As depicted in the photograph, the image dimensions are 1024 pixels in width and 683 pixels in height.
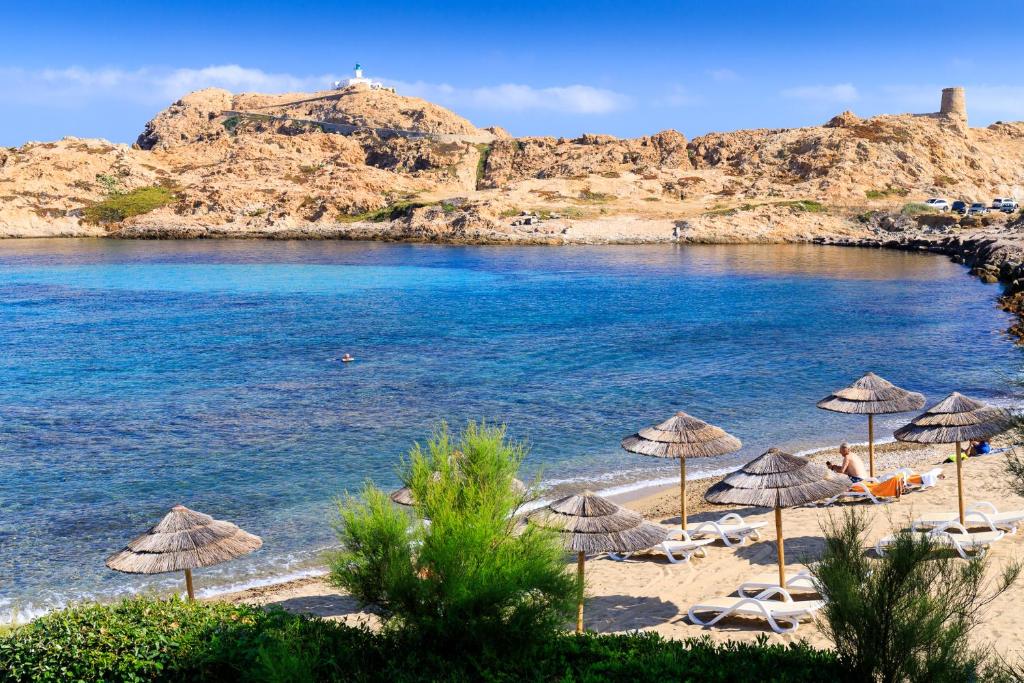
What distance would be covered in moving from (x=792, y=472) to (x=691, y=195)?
107886mm

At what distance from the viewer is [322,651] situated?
892 centimetres

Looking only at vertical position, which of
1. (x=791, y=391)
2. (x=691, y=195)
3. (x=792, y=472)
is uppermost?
(x=691, y=195)

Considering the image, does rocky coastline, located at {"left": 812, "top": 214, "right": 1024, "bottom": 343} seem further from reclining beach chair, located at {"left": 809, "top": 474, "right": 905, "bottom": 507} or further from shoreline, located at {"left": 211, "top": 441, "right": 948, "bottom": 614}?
reclining beach chair, located at {"left": 809, "top": 474, "right": 905, "bottom": 507}

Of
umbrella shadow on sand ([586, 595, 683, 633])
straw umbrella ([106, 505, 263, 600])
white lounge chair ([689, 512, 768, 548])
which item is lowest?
umbrella shadow on sand ([586, 595, 683, 633])

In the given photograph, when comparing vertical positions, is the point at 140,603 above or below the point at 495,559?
below

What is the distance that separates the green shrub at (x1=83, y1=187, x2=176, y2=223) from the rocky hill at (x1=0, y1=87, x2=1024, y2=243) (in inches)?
14.1

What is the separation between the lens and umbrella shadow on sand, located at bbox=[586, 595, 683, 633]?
1321 centimetres

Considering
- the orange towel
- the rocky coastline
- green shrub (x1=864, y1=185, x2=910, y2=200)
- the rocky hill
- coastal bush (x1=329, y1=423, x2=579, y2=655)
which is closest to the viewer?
coastal bush (x1=329, y1=423, x2=579, y2=655)

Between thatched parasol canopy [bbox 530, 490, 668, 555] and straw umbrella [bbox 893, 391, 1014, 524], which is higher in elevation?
straw umbrella [bbox 893, 391, 1014, 524]

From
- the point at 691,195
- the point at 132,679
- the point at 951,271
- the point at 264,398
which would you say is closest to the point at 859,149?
the point at 691,195

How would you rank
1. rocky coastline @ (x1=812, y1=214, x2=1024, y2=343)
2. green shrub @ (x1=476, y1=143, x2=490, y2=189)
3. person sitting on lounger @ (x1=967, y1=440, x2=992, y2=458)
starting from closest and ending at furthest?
person sitting on lounger @ (x1=967, y1=440, x2=992, y2=458) < rocky coastline @ (x1=812, y1=214, x2=1024, y2=343) < green shrub @ (x1=476, y1=143, x2=490, y2=189)

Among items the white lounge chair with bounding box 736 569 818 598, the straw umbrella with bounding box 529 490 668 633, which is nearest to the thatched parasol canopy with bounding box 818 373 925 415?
the white lounge chair with bounding box 736 569 818 598

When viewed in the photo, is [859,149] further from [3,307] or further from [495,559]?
[495,559]

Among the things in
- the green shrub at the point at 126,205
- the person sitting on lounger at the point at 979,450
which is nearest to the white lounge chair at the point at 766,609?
the person sitting on lounger at the point at 979,450
